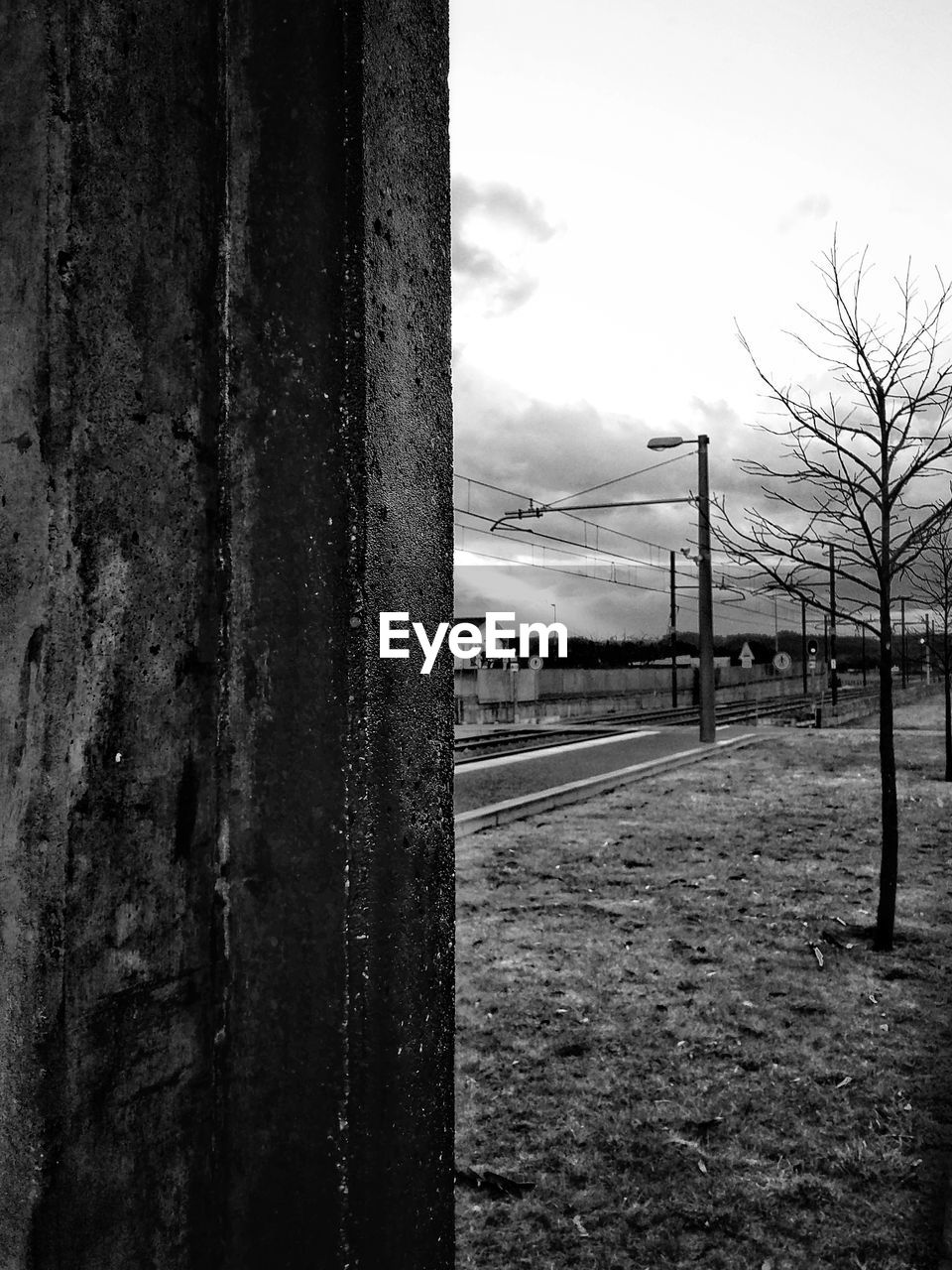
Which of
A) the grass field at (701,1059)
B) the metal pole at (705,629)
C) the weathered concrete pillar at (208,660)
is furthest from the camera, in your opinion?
the metal pole at (705,629)

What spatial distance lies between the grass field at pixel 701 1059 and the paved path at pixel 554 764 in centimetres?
350

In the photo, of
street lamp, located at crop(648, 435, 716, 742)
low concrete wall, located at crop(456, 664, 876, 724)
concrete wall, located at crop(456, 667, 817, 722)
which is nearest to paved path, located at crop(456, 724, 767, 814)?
street lamp, located at crop(648, 435, 716, 742)

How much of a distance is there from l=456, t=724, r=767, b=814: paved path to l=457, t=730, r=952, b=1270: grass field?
350 cm

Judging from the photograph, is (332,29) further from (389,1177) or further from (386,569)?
(389,1177)

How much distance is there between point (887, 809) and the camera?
5.86 m

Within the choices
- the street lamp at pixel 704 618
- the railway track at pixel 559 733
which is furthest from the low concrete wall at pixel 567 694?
the street lamp at pixel 704 618

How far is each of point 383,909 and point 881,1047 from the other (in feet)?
11.3

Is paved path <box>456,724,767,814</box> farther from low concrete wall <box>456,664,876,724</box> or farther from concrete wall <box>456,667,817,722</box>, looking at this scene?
concrete wall <box>456,667,817,722</box>

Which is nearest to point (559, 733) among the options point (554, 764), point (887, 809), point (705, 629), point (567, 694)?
point (705, 629)

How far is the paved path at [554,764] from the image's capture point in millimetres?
11523

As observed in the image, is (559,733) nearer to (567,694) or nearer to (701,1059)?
(567,694)

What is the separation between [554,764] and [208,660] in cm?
1337

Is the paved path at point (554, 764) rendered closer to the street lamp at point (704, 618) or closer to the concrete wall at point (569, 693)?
the street lamp at point (704, 618)

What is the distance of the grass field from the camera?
2.84m
